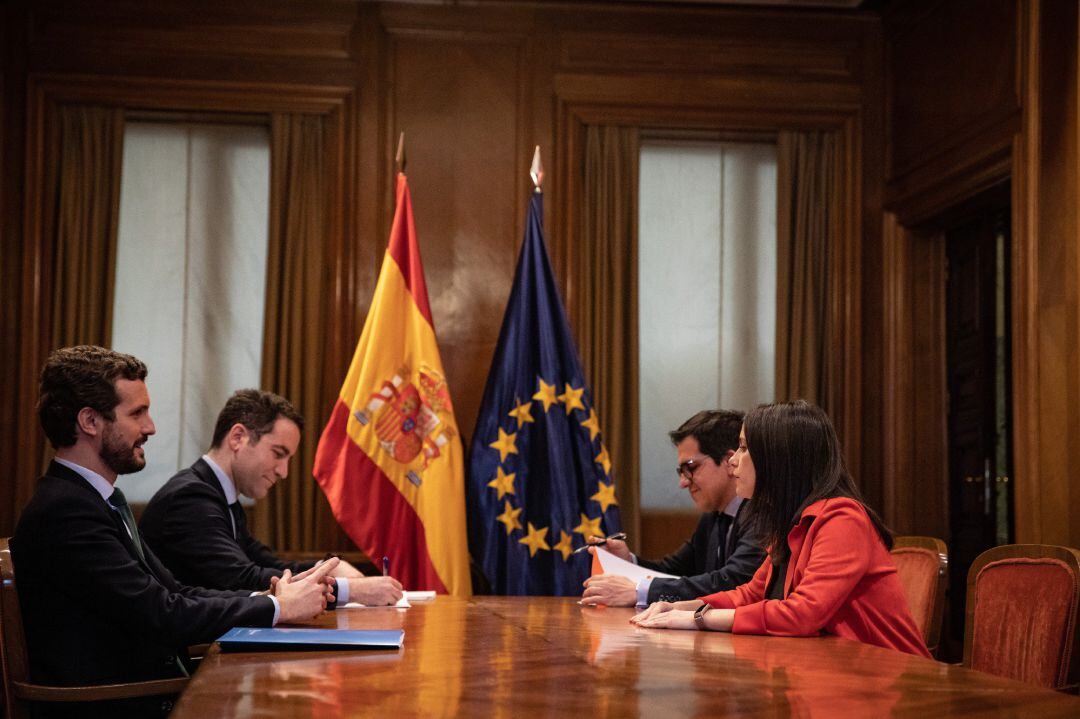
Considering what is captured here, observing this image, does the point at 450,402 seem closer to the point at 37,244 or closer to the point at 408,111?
the point at 408,111

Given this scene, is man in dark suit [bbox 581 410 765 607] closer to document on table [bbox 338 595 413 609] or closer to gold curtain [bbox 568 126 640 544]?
document on table [bbox 338 595 413 609]

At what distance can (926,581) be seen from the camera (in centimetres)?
326

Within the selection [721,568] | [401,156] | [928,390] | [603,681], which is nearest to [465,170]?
[401,156]

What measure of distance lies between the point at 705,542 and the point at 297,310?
2277 mm

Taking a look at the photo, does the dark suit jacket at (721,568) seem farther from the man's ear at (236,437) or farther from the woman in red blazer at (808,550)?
the man's ear at (236,437)

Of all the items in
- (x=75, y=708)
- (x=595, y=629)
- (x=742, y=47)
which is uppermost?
(x=742, y=47)

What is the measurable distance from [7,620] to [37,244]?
319 centimetres

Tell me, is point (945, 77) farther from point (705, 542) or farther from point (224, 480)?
point (224, 480)

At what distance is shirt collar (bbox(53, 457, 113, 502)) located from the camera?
262 centimetres

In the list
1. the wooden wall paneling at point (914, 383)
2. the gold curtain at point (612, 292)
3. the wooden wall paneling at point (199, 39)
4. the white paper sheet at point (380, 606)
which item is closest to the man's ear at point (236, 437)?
the white paper sheet at point (380, 606)

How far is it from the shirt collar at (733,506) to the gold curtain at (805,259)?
189cm

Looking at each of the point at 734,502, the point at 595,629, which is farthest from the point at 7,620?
the point at 734,502

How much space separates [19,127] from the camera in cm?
524

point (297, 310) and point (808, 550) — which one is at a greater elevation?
point (297, 310)
